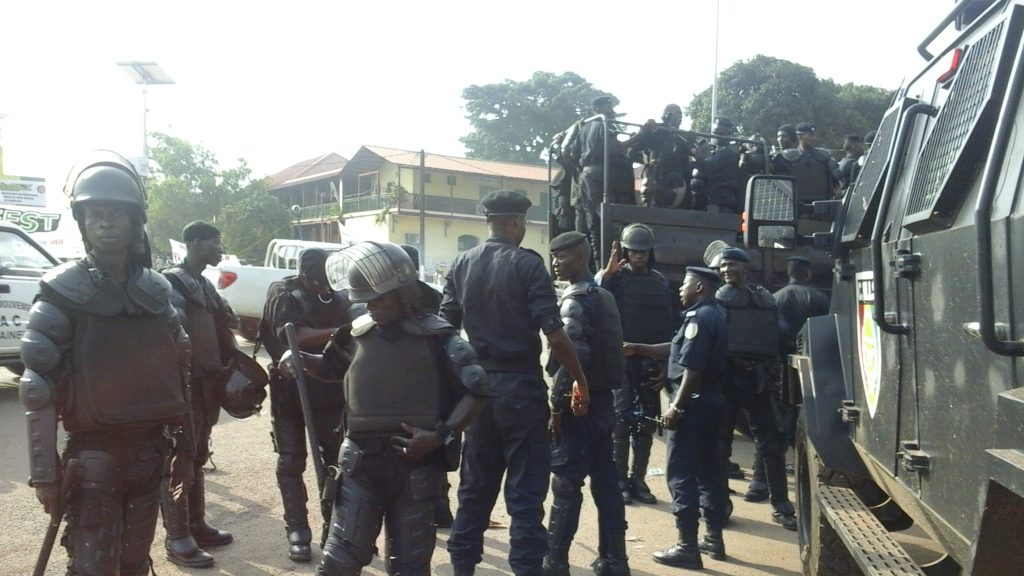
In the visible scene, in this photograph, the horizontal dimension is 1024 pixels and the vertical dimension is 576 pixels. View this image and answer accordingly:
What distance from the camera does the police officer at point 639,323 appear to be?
5754 mm

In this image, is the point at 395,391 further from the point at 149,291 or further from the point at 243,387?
the point at 243,387

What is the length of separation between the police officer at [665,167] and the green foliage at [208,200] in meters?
27.8

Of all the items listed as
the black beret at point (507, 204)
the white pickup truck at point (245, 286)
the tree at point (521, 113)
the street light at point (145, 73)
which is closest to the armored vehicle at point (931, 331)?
the black beret at point (507, 204)

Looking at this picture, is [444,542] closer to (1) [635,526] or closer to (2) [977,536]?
(1) [635,526]

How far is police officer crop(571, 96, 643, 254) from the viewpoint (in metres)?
8.15

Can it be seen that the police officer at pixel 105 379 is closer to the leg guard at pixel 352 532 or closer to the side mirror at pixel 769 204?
the leg guard at pixel 352 532

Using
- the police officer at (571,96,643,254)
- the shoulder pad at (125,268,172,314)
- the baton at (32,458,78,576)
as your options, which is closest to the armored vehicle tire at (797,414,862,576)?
the shoulder pad at (125,268,172,314)

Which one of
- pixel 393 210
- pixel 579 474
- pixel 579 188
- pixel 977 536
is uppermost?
pixel 393 210

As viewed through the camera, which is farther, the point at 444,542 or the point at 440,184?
the point at 440,184

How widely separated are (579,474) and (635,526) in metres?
1.31

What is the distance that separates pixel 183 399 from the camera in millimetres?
3482

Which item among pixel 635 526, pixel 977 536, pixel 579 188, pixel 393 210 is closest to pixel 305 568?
pixel 635 526

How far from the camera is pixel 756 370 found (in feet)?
18.5

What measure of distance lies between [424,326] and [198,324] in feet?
6.18
